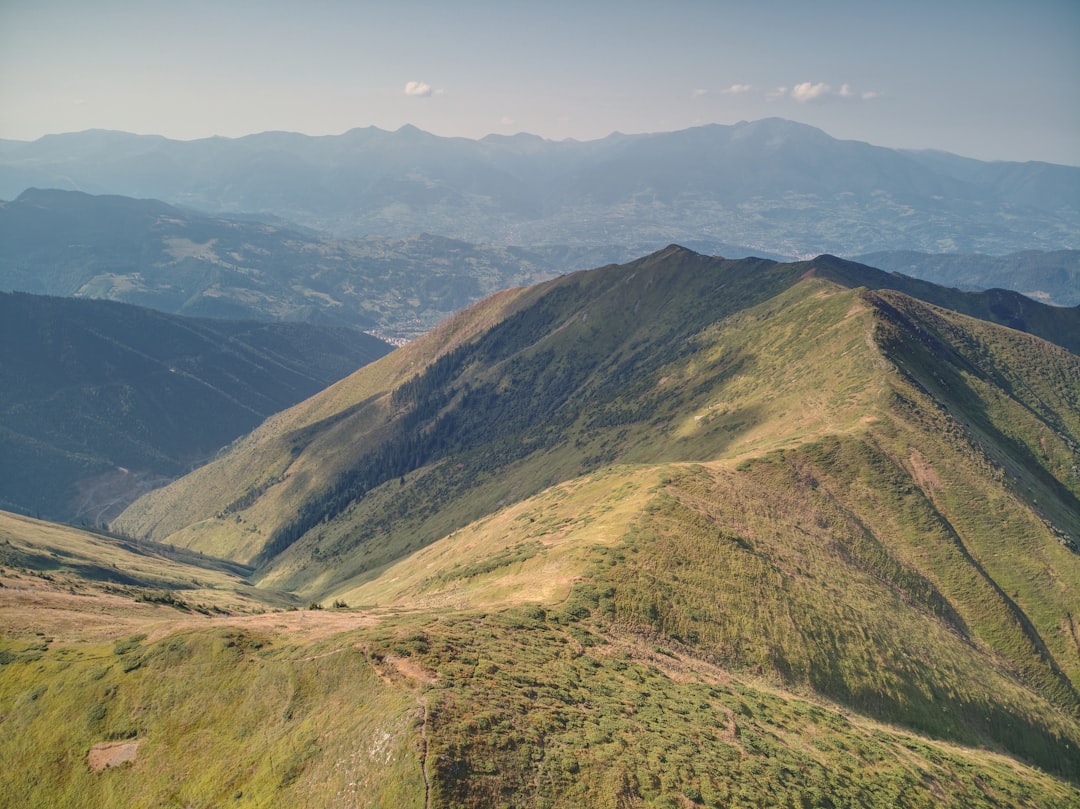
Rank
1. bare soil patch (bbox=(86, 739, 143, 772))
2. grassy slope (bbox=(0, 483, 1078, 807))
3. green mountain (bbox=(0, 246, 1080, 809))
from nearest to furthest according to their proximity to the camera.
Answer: grassy slope (bbox=(0, 483, 1078, 807)) → green mountain (bbox=(0, 246, 1080, 809)) → bare soil patch (bbox=(86, 739, 143, 772))

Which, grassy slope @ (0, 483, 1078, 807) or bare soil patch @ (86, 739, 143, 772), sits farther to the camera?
bare soil patch @ (86, 739, 143, 772)

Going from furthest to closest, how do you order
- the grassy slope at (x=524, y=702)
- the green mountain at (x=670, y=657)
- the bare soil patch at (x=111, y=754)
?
the bare soil patch at (x=111, y=754) < the green mountain at (x=670, y=657) < the grassy slope at (x=524, y=702)

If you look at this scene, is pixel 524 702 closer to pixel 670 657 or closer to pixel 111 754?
pixel 670 657

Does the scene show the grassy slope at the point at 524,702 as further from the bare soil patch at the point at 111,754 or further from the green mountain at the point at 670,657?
the bare soil patch at the point at 111,754

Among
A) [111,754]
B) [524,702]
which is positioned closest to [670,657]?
[524,702]

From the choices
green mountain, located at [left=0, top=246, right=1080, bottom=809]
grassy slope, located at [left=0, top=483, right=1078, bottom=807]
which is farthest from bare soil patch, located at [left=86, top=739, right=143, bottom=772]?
grassy slope, located at [left=0, top=483, right=1078, bottom=807]

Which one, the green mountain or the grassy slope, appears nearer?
the grassy slope

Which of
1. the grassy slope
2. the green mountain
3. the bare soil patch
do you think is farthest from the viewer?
the bare soil patch

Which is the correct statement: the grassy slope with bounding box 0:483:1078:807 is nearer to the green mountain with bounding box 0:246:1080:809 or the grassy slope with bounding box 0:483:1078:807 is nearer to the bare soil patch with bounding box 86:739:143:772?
the green mountain with bounding box 0:246:1080:809

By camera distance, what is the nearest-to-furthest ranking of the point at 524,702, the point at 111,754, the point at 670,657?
the point at 111,754 → the point at 524,702 → the point at 670,657

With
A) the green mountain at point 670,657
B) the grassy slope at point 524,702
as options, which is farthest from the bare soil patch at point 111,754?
the grassy slope at point 524,702

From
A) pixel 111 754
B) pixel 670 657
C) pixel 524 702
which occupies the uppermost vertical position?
pixel 524 702
